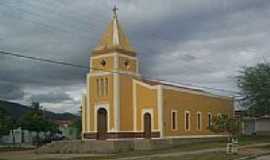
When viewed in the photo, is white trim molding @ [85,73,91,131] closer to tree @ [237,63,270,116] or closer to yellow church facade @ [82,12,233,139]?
yellow church facade @ [82,12,233,139]

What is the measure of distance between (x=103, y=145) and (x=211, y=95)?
18311 mm

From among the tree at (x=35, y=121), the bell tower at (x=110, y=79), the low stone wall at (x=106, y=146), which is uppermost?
the bell tower at (x=110, y=79)

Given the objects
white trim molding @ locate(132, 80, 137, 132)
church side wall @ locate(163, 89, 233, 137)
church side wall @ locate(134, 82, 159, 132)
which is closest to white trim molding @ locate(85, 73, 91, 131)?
white trim molding @ locate(132, 80, 137, 132)

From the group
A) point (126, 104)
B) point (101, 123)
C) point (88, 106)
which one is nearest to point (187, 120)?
point (126, 104)

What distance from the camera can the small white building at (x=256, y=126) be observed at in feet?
225

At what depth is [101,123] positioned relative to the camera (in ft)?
167

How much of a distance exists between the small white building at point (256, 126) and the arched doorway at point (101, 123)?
963 inches

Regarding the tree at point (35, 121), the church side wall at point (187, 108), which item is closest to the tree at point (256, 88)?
the church side wall at point (187, 108)

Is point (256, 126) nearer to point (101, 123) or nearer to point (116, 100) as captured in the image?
point (101, 123)

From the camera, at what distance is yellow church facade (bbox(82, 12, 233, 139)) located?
48.9m

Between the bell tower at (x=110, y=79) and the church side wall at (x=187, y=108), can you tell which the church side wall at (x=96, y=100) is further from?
the church side wall at (x=187, y=108)

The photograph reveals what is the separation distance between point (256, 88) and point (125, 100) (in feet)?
42.4

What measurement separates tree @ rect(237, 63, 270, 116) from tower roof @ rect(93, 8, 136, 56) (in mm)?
11673

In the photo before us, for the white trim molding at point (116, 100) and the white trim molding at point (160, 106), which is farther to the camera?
the white trim molding at point (116, 100)
